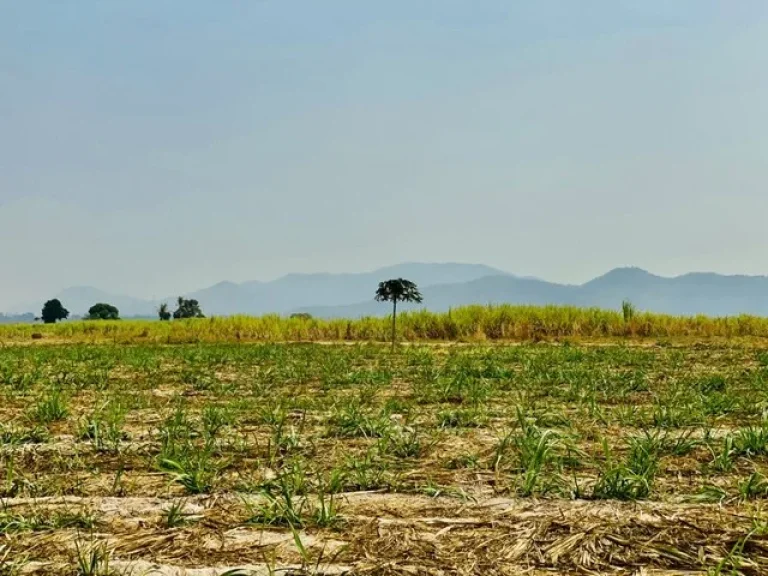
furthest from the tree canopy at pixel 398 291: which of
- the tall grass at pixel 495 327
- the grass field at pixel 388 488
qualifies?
the grass field at pixel 388 488

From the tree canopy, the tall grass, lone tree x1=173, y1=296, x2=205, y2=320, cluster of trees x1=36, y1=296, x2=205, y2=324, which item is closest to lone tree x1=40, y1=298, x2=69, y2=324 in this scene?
cluster of trees x1=36, y1=296, x2=205, y2=324

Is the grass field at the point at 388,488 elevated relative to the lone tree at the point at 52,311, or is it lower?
lower

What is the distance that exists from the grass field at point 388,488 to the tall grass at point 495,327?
2380 centimetres

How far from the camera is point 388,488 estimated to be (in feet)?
12.7

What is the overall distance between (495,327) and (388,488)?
28.6 meters

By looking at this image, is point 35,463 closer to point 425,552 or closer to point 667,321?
point 425,552

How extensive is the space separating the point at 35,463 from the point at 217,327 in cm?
3041

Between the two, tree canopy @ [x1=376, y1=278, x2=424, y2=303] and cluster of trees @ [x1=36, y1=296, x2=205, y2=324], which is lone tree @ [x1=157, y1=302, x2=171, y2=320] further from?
tree canopy @ [x1=376, y1=278, x2=424, y2=303]

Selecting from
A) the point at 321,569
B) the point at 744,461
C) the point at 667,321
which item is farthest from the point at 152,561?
the point at 667,321

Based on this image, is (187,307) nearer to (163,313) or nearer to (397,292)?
(163,313)

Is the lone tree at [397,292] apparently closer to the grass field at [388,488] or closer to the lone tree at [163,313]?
the grass field at [388,488]

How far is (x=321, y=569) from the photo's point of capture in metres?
2.65

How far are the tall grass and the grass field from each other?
23.8 m

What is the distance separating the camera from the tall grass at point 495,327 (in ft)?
102
